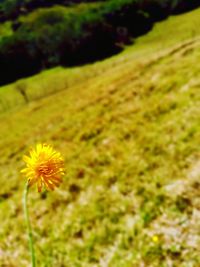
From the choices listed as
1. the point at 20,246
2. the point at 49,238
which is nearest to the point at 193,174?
the point at 49,238

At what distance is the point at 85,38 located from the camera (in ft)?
390

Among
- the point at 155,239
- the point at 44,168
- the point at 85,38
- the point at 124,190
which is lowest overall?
the point at 85,38

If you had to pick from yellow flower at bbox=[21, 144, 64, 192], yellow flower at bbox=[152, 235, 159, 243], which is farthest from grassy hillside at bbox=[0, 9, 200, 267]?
yellow flower at bbox=[21, 144, 64, 192]

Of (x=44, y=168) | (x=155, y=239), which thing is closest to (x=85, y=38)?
(x=155, y=239)

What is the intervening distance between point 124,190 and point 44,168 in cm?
958

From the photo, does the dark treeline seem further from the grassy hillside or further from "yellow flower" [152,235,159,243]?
"yellow flower" [152,235,159,243]

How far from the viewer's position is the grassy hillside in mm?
9641

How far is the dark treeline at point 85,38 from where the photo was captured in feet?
385

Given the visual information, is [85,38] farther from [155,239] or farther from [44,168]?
[44,168]

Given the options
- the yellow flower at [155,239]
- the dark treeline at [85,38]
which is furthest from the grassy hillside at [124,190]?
the dark treeline at [85,38]

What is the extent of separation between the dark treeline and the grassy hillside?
95.8m

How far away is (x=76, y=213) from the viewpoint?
1184 cm

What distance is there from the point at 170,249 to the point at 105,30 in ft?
385

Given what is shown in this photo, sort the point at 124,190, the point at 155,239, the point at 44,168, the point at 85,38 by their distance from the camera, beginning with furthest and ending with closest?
1. the point at 85,38
2. the point at 124,190
3. the point at 155,239
4. the point at 44,168
